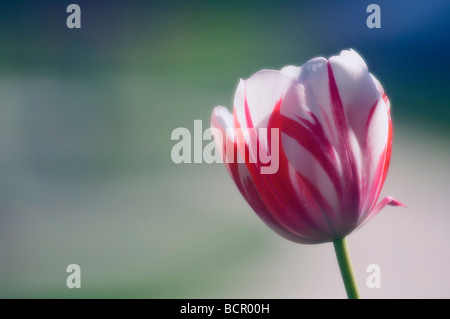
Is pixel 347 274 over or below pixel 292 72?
below

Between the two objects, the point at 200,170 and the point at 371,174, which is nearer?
the point at 371,174

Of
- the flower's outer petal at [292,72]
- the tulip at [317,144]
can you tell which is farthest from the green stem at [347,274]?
the flower's outer petal at [292,72]

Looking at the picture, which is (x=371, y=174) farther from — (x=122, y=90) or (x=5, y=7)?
(x=5, y=7)

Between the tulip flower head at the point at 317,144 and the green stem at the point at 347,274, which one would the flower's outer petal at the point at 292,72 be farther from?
the green stem at the point at 347,274

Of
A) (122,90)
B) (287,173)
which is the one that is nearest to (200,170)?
(122,90)

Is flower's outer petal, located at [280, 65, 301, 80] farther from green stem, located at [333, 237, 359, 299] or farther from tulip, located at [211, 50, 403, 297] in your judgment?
green stem, located at [333, 237, 359, 299]

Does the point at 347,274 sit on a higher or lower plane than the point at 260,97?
lower

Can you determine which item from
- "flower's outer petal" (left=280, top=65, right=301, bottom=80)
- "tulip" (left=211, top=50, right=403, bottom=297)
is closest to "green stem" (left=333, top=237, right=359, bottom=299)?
"tulip" (left=211, top=50, right=403, bottom=297)
